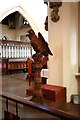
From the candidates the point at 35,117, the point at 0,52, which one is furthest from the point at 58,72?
the point at 0,52

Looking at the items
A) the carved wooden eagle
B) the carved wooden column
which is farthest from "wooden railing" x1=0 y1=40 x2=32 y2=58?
the carved wooden column

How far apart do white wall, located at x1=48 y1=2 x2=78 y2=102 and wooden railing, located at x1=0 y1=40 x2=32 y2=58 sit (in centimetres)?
636

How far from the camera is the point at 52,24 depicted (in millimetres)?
3068

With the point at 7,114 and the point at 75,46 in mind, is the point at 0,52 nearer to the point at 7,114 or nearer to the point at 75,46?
the point at 75,46

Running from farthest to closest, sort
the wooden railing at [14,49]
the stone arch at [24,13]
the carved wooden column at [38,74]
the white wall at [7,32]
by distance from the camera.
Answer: the white wall at [7,32] < the wooden railing at [14,49] < the stone arch at [24,13] < the carved wooden column at [38,74]

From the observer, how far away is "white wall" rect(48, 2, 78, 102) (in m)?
2.96

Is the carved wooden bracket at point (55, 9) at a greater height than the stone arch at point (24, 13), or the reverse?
the stone arch at point (24, 13)

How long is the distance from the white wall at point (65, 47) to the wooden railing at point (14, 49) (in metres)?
6.36

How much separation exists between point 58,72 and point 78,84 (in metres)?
0.43

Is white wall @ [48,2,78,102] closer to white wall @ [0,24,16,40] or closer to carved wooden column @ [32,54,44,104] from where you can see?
carved wooden column @ [32,54,44,104]

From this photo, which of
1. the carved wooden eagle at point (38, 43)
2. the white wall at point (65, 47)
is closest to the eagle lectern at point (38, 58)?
the carved wooden eagle at point (38, 43)

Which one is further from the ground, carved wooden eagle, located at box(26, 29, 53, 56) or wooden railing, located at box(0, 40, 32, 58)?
wooden railing, located at box(0, 40, 32, 58)

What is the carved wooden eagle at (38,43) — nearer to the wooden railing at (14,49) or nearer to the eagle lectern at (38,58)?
the eagle lectern at (38,58)

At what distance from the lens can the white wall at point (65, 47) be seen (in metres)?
2.96
